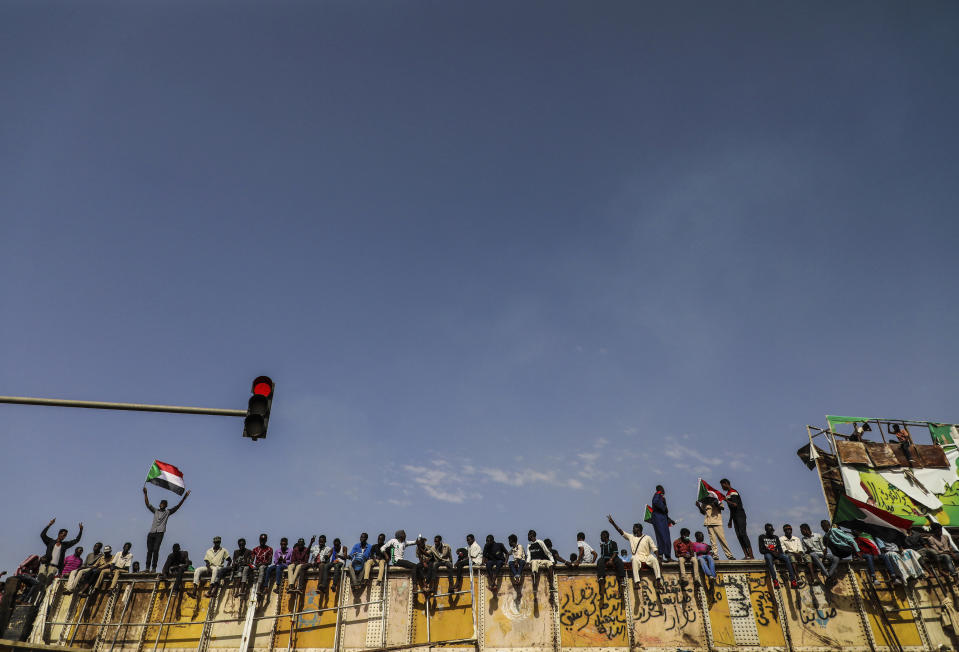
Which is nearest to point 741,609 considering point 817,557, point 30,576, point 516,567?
point 817,557

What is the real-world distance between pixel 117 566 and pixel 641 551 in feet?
45.8

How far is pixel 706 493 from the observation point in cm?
1598

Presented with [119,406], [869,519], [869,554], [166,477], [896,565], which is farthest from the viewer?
[869,519]

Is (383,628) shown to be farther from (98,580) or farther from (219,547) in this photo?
(98,580)

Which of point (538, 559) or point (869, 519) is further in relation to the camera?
point (869, 519)

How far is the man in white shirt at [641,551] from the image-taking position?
13711mm

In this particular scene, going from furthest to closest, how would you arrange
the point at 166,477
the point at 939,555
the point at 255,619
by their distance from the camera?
the point at 166,477, the point at 939,555, the point at 255,619

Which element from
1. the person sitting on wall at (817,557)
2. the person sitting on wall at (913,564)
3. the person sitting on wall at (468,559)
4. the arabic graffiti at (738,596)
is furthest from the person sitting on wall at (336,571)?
the person sitting on wall at (913,564)

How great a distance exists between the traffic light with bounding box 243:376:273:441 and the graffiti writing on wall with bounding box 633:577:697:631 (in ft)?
34.0

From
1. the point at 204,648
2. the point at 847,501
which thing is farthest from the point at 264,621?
the point at 847,501

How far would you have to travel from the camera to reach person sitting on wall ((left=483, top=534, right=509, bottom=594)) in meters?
13.9

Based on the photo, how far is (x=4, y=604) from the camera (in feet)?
40.4

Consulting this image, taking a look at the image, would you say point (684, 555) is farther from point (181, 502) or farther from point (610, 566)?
point (181, 502)

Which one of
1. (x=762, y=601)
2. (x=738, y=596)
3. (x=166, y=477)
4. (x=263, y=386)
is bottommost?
(x=762, y=601)
